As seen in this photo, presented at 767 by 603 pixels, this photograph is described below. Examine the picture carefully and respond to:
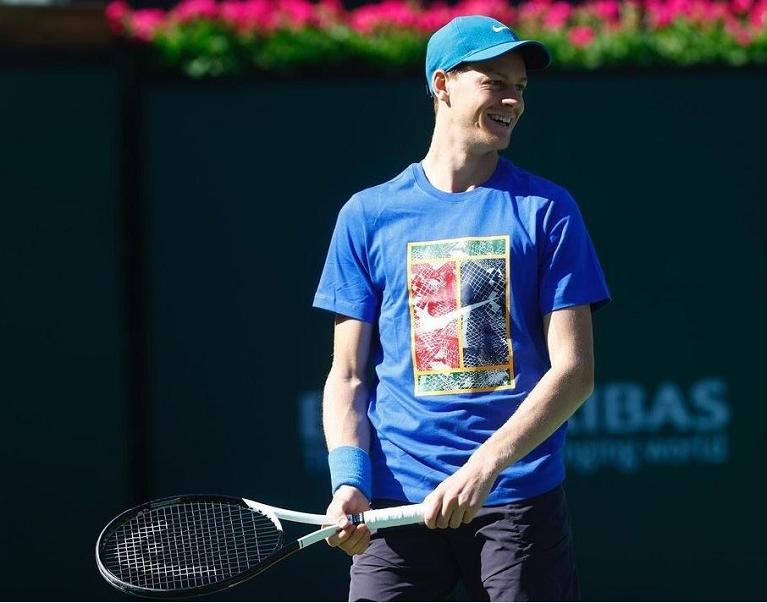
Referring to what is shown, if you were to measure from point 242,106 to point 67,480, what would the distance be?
1.56m

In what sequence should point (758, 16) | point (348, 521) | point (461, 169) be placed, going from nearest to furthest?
point (348, 521), point (461, 169), point (758, 16)

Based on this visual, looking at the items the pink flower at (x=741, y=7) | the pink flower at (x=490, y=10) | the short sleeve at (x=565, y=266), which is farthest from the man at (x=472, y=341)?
the pink flower at (x=741, y=7)

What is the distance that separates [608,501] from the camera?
5.05 metres

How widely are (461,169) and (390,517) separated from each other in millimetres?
752

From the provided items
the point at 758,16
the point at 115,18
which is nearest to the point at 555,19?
the point at 758,16

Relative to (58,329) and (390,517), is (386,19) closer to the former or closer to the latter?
(58,329)

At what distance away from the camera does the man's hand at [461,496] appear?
8.52ft

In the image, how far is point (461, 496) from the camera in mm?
2598

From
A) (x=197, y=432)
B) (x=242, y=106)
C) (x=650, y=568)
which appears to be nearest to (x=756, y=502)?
(x=650, y=568)

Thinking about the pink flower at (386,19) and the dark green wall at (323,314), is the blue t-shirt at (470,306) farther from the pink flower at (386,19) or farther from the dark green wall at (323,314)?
the pink flower at (386,19)

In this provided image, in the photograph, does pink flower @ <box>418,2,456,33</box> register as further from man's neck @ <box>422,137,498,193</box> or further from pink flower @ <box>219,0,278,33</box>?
man's neck @ <box>422,137,498,193</box>

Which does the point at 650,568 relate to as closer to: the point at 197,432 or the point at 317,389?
the point at 317,389

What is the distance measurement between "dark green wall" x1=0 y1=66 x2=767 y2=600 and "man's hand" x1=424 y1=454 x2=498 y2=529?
2396 mm

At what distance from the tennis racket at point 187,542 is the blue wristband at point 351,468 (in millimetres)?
97
